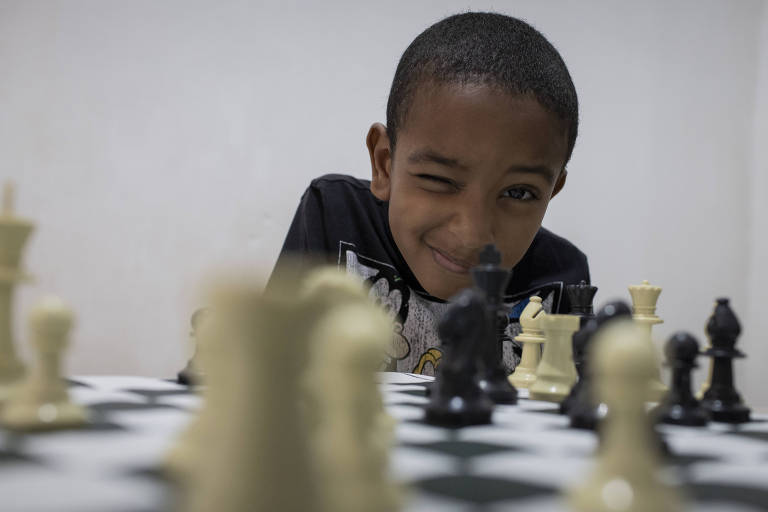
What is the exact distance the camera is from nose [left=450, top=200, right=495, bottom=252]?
1.52 m

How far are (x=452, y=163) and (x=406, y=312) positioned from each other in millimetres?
471

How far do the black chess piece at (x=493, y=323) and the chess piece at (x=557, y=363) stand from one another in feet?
0.21

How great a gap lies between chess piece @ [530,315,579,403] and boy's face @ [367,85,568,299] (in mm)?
481

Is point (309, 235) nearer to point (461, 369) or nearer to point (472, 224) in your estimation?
point (472, 224)

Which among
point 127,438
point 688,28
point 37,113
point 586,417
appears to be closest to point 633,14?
point 688,28

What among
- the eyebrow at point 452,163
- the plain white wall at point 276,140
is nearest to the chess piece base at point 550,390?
the eyebrow at point 452,163

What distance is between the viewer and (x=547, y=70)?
1.69 m

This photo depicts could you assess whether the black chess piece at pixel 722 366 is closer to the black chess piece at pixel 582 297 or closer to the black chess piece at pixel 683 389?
the black chess piece at pixel 683 389

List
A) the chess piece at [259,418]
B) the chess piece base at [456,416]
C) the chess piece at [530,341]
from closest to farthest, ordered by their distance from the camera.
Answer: the chess piece at [259,418] < the chess piece base at [456,416] < the chess piece at [530,341]

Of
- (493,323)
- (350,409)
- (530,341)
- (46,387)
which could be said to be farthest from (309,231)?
(350,409)

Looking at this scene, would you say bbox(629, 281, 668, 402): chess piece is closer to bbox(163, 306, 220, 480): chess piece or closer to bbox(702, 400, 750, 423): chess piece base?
bbox(702, 400, 750, 423): chess piece base

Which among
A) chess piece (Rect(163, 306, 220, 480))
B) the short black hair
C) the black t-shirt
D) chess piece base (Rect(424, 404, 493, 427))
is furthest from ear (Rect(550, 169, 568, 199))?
chess piece (Rect(163, 306, 220, 480))

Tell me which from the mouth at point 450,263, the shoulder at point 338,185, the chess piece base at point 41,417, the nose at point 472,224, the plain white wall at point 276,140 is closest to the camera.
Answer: the chess piece base at point 41,417

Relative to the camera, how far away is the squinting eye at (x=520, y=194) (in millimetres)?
1619
